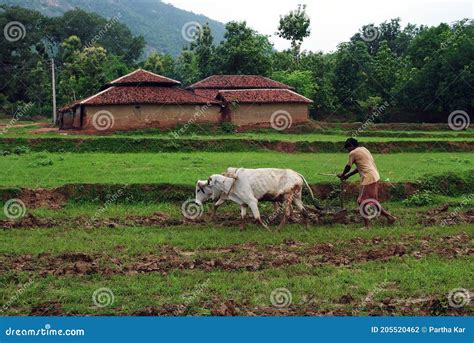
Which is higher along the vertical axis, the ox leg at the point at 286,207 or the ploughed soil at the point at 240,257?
the ox leg at the point at 286,207

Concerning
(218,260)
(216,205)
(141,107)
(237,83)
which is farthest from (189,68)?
(218,260)

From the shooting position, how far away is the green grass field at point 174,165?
2008 centimetres

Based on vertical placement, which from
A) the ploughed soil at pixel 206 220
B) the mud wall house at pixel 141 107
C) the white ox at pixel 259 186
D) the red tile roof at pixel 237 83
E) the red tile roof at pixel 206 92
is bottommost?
the ploughed soil at pixel 206 220

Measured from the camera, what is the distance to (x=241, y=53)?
2251 inches

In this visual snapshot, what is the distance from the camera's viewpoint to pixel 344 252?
1201 centimetres

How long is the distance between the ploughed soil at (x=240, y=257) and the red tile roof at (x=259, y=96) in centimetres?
3077

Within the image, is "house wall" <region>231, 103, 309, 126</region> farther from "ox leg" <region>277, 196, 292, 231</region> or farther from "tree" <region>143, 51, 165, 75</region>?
"tree" <region>143, 51, 165, 75</region>

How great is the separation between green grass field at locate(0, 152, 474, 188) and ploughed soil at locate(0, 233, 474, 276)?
279 inches

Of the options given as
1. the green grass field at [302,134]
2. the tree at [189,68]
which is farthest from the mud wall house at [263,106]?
the tree at [189,68]

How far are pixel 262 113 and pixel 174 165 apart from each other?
20895mm

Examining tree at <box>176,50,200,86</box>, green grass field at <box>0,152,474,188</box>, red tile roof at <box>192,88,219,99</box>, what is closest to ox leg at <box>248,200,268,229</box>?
green grass field at <box>0,152,474,188</box>

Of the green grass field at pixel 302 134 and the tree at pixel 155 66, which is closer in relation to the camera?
the green grass field at pixel 302 134

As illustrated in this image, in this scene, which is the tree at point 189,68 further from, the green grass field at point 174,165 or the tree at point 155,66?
the green grass field at point 174,165

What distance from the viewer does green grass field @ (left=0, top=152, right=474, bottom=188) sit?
2008 centimetres
